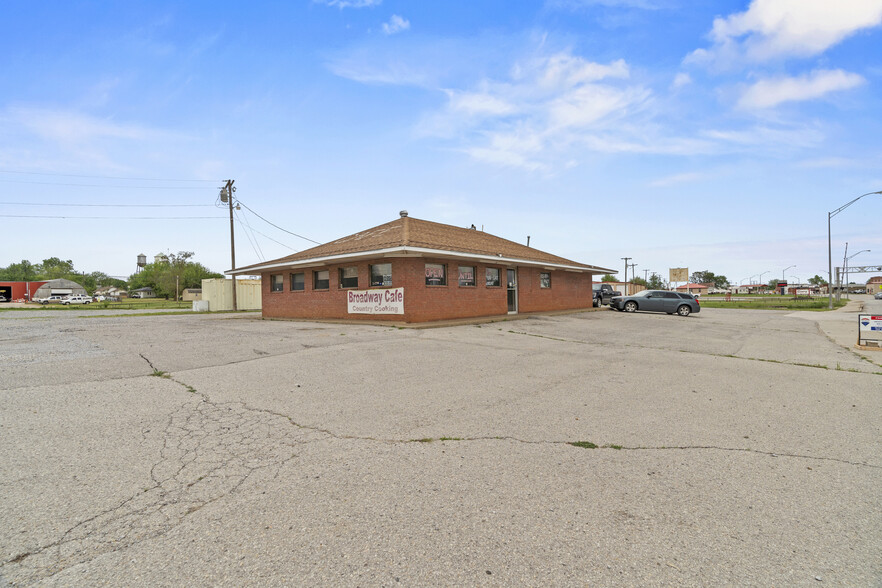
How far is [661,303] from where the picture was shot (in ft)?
87.4

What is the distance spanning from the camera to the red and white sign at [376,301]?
16.2 m

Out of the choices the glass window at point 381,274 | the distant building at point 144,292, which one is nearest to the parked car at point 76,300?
the distant building at point 144,292

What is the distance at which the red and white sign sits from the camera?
16206 mm

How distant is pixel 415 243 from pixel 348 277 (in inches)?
163

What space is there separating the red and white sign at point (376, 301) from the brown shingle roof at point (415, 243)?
1.73 metres

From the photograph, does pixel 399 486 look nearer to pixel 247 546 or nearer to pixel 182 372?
pixel 247 546

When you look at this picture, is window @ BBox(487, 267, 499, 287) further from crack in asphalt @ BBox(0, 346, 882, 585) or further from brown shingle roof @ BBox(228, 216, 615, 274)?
crack in asphalt @ BBox(0, 346, 882, 585)

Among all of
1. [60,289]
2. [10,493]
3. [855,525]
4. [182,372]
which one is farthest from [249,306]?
[60,289]

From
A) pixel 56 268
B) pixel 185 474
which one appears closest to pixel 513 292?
pixel 185 474

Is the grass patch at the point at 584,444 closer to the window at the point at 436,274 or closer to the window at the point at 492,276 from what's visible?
the window at the point at 436,274

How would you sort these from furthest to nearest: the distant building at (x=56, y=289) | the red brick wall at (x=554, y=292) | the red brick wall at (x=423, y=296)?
the distant building at (x=56, y=289) → the red brick wall at (x=554, y=292) → the red brick wall at (x=423, y=296)

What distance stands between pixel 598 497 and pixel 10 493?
14.5 feet

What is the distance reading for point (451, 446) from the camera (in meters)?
4.23

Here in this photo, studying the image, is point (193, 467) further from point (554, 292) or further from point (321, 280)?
point (554, 292)
